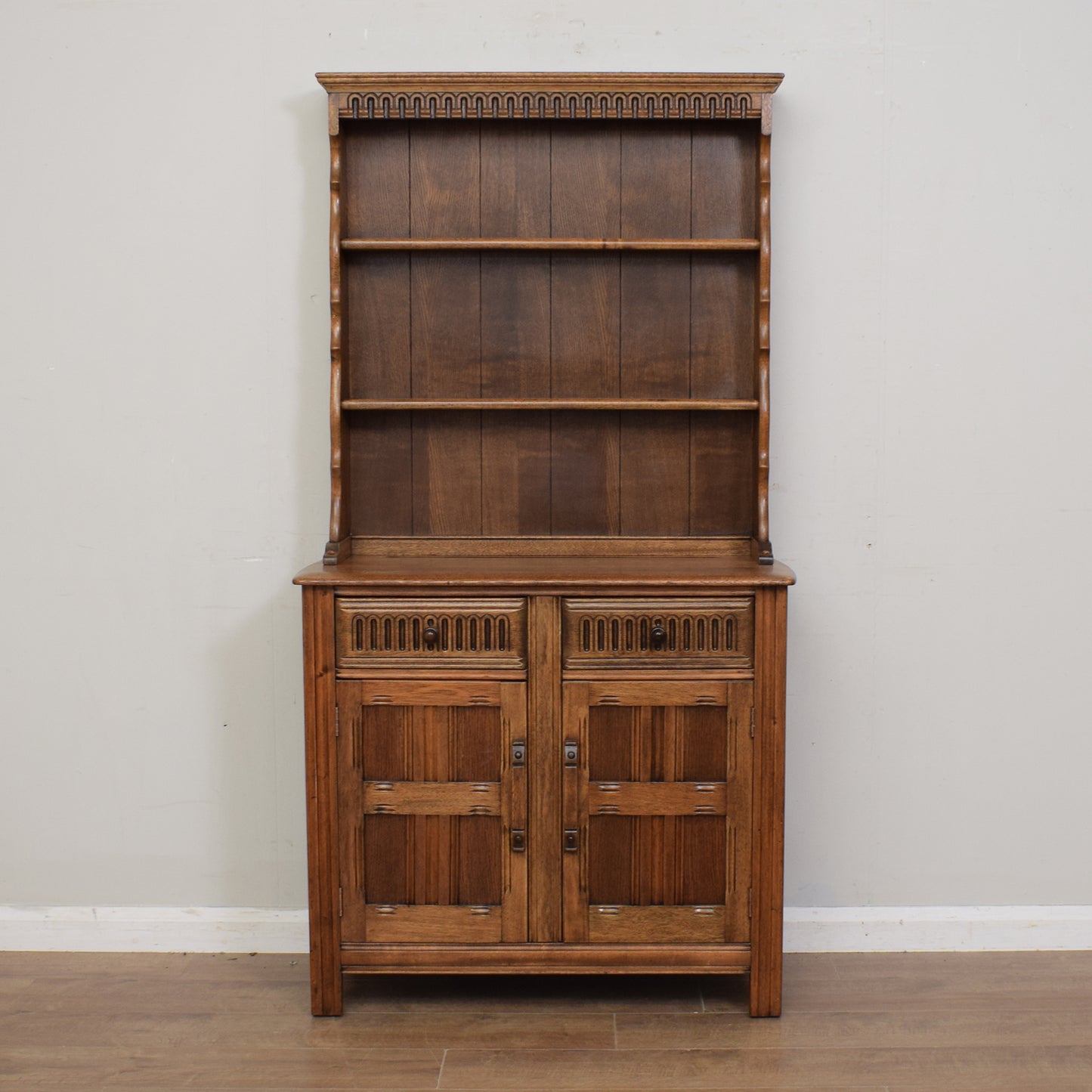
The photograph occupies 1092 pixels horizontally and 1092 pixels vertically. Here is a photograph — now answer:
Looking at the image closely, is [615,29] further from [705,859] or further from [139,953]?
[139,953]

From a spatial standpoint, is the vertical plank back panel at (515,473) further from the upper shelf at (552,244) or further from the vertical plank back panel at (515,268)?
the upper shelf at (552,244)

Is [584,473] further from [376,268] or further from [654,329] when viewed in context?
[376,268]

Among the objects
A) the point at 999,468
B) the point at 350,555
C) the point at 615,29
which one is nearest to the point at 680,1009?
the point at 350,555

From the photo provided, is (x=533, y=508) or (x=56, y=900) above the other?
(x=533, y=508)

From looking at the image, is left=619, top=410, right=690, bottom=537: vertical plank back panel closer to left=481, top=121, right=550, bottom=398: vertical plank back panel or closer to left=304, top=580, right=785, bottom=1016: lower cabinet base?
left=481, top=121, right=550, bottom=398: vertical plank back panel

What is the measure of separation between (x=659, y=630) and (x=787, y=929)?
1056mm

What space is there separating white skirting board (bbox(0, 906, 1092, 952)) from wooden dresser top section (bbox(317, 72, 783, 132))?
2.16 m

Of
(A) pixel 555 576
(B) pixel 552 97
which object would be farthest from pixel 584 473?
(B) pixel 552 97

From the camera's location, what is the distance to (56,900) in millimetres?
3061

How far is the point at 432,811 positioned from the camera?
8.50ft

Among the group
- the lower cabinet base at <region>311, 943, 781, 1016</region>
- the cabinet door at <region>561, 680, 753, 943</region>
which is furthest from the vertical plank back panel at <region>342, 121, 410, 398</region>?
the lower cabinet base at <region>311, 943, 781, 1016</region>

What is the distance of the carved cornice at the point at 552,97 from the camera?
8.98ft

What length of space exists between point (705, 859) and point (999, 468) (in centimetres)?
134

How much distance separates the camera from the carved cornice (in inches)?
108
